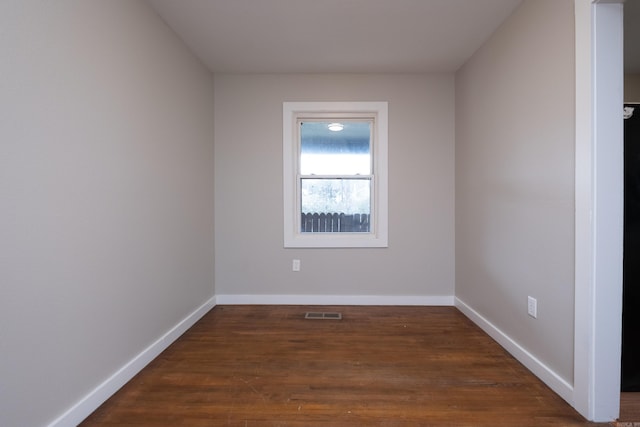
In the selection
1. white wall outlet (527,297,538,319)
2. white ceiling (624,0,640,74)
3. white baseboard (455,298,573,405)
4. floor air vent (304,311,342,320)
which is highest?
white ceiling (624,0,640,74)

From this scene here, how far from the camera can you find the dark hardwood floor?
61.8 inches

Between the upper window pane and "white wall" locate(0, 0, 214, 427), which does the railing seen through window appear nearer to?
the upper window pane

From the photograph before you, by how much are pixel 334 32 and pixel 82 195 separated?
214 centimetres

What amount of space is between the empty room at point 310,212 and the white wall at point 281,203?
24 mm

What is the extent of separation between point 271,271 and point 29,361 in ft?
7.14

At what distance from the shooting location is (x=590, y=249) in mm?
1525

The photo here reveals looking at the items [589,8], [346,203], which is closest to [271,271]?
[346,203]

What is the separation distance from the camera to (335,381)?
6.19 feet

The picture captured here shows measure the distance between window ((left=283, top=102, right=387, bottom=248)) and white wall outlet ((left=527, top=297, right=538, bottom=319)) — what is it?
1.47 metres

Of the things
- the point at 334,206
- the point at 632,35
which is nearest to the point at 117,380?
the point at 334,206

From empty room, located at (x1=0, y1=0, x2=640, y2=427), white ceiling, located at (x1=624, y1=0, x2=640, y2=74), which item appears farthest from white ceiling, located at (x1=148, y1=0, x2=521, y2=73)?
white ceiling, located at (x1=624, y1=0, x2=640, y2=74)

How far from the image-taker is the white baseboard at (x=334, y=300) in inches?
130

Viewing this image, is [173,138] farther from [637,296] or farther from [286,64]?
[637,296]

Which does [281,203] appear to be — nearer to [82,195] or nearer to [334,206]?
[334,206]
